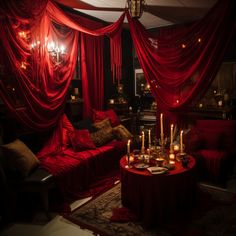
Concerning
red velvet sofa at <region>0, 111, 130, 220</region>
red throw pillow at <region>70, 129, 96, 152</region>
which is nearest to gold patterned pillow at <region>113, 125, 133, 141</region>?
red velvet sofa at <region>0, 111, 130, 220</region>

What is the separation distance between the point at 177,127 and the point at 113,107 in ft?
4.81

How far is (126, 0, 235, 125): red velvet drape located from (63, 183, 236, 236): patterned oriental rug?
1272 millimetres

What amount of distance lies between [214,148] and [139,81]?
10.3 feet

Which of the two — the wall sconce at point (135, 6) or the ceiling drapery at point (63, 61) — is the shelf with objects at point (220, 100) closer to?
the ceiling drapery at point (63, 61)

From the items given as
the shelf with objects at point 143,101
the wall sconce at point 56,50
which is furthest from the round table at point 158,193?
the shelf with objects at point 143,101

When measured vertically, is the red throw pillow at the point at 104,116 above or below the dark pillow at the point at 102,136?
above

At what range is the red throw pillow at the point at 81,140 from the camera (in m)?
3.71

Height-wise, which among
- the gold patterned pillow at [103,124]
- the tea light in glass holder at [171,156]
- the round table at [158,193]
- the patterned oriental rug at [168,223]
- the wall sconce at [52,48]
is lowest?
the patterned oriental rug at [168,223]

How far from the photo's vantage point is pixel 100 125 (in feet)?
14.0

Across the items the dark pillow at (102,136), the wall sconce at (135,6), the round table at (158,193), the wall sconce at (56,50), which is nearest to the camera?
the round table at (158,193)

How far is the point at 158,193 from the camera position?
8.21ft

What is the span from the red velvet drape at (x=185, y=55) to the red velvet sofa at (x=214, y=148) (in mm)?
750

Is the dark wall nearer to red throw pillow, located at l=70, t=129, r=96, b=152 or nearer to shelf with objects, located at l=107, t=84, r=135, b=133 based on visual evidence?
shelf with objects, located at l=107, t=84, r=135, b=133

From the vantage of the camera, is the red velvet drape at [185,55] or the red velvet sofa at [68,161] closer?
the red velvet drape at [185,55]
